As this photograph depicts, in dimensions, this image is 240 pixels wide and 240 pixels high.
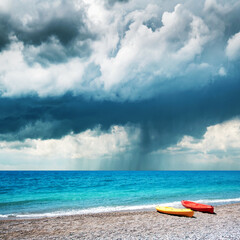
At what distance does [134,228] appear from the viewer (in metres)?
15.1

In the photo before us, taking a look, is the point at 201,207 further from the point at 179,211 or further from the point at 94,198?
the point at 94,198

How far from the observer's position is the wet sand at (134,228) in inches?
522

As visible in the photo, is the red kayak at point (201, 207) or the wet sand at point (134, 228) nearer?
the wet sand at point (134, 228)

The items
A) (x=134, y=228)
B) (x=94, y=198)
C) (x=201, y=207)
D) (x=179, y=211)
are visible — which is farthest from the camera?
(x=94, y=198)

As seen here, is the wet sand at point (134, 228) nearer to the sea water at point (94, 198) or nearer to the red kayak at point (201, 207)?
the red kayak at point (201, 207)

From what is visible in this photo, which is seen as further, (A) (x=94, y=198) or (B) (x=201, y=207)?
(A) (x=94, y=198)

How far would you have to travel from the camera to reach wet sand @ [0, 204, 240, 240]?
1327 cm

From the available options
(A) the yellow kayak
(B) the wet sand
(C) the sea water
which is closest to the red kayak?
(B) the wet sand

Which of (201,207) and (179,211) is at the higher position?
(179,211)

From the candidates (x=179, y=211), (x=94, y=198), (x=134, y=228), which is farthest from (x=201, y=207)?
(x=94, y=198)

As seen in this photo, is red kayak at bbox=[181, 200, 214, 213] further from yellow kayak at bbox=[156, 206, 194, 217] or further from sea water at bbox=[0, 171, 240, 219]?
sea water at bbox=[0, 171, 240, 219]

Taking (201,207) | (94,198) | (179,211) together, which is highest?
(179,211)

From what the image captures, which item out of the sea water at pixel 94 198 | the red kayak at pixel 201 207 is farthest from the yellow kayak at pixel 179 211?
the sea water at pixel 94 198

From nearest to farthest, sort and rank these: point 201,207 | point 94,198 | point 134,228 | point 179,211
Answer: point 134,228 → point 179,211 → point 201,207 → point 94,198
